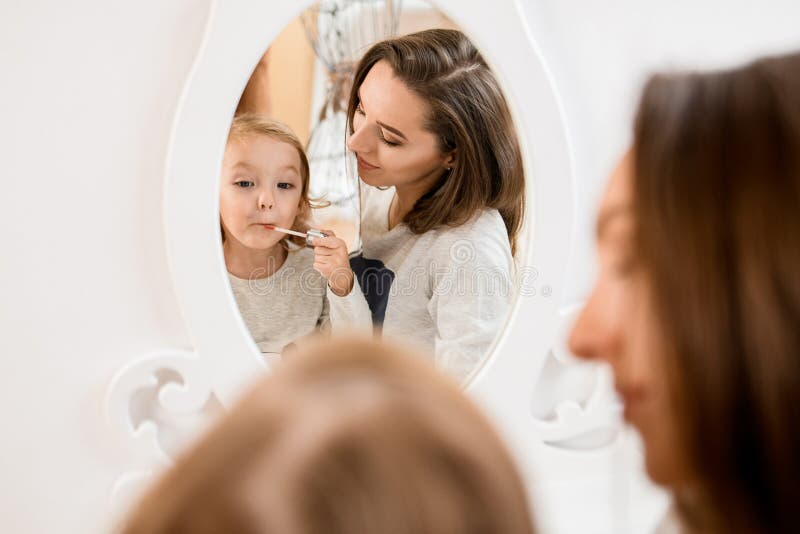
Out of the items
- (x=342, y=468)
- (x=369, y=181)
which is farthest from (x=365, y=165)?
(x=342, y=468)

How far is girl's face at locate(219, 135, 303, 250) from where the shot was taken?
78cm

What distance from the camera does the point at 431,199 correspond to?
0.83m

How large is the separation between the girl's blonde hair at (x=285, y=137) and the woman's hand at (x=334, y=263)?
0.02 metres

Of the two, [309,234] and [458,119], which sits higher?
[458,119]

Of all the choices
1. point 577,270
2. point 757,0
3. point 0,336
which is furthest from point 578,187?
point 0,336

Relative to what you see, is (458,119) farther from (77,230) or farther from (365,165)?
(77,230)

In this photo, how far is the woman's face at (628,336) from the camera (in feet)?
1.43

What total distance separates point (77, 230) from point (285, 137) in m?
0.23

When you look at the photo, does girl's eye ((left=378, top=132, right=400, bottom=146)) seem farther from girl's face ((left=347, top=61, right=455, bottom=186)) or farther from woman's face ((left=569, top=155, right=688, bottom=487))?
woman's face ((left=569, top=155, right=688, bottom=487))

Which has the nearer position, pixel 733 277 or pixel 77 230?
pixel 733 277

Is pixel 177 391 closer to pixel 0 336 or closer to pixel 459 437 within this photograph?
pixel 0 336

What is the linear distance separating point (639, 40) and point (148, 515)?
84 centimetres

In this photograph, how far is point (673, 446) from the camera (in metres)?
0.43

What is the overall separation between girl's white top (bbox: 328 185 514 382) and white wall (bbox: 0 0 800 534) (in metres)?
0.21
